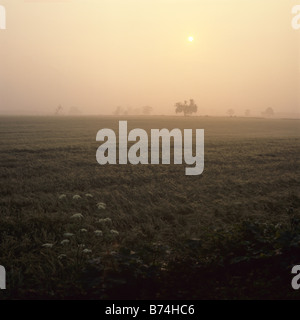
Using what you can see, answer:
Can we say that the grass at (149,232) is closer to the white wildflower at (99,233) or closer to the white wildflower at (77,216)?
the white wildflower at (99,233)

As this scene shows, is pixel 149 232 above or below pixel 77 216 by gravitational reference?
below

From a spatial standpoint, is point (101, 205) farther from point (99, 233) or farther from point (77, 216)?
point (99, 233)

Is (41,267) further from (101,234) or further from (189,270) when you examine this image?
(189,270)

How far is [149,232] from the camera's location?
7898 millimetres

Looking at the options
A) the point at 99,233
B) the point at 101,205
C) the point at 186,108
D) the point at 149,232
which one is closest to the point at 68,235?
the point at 99,233

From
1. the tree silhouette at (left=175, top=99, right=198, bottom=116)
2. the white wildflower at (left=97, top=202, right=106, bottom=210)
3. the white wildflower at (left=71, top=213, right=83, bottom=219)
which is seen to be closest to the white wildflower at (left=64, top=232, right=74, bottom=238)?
the white wildflower at (left=71, top=213, right=83, bottom=219)

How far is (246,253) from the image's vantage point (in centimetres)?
576

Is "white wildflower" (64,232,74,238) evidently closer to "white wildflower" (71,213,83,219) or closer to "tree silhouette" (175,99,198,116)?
"white wildflower" (71,213,83,219)

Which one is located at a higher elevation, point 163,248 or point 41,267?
point 163,248

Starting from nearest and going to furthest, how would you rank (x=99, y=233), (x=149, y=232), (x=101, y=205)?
(x=99, y=233)
(x=149, y=232)
(x=101, y=205)

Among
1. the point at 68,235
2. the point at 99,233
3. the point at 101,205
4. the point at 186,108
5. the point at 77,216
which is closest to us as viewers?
the point at 68,235

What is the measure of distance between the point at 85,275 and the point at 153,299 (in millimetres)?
1170

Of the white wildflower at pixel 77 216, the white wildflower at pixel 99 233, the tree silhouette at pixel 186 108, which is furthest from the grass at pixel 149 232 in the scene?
the tree silhouette at pixel 186 108
